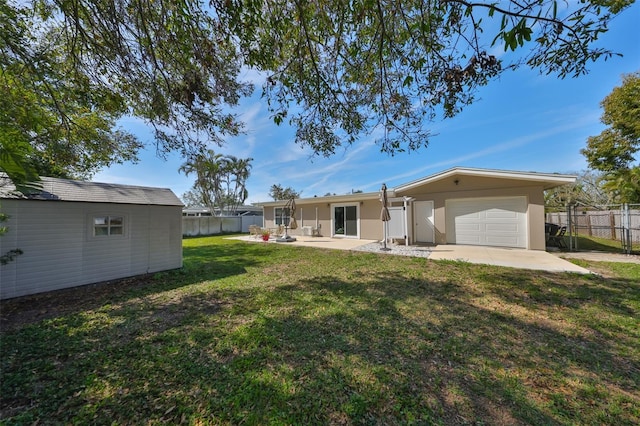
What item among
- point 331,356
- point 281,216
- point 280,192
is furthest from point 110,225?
point 280,192

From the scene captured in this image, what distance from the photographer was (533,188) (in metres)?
9.11

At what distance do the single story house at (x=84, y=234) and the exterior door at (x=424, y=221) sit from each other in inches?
402

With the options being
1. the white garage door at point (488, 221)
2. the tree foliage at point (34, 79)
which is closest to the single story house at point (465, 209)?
the white garage door at point (488, 221)

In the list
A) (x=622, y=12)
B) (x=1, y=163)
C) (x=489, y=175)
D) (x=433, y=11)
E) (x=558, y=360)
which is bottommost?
(x=558, y=360)

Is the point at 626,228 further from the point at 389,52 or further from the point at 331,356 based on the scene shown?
the point at 331,356

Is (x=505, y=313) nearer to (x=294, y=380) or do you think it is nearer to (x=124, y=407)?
(x=294, y=380)

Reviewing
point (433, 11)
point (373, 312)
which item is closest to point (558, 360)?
point (373, 312)

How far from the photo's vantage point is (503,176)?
924 cm

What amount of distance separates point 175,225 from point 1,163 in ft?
17.0

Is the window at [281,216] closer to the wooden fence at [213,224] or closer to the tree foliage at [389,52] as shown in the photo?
the wooden fence at [213,224]

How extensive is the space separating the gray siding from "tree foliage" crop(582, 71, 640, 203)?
1972 centimetres

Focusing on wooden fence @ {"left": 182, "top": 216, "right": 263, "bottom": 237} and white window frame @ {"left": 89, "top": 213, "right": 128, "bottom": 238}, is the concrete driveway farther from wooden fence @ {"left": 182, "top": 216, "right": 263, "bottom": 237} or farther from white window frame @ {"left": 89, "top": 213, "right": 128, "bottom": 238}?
wooden fence @ {"left": 182, "top": 216, "right": 263, "bottom": 237}

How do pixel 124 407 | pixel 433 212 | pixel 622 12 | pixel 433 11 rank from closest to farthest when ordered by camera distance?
1. pixel 124 407
2. pixel 622 12
3. pixel 433 11
4. pixel 433 212

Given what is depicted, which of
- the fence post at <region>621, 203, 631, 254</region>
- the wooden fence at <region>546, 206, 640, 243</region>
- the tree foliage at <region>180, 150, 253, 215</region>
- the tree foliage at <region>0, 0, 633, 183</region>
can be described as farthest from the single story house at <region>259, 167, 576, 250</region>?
the tree foliage at <region>180, 150, 253, 215</region>
